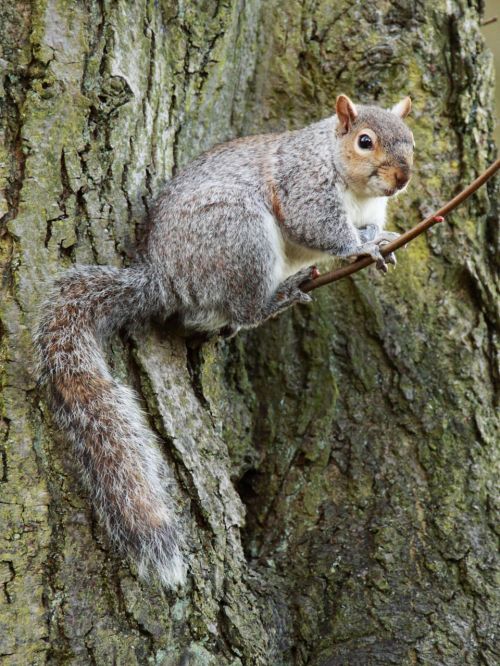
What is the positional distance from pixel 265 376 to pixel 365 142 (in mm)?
846

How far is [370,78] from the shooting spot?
8.79 feet

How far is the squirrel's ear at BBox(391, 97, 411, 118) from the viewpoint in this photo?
2.44 metres

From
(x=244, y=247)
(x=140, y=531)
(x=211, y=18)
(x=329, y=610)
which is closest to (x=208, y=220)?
(x=244, y=247)

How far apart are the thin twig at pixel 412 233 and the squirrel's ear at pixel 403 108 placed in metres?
0.38

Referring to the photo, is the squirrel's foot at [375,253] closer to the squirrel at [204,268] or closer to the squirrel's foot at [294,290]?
the squirrel at [204,268]

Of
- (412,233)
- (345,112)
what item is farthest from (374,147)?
(412,233)

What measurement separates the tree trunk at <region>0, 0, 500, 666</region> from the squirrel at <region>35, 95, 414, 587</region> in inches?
2.8

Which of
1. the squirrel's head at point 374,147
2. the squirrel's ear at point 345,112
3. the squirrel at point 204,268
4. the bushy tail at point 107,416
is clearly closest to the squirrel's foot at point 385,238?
the squirrel at point 204,268

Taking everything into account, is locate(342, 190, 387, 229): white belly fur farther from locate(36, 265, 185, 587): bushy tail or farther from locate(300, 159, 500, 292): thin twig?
locate(36, 265, 185, 587): bushy tail

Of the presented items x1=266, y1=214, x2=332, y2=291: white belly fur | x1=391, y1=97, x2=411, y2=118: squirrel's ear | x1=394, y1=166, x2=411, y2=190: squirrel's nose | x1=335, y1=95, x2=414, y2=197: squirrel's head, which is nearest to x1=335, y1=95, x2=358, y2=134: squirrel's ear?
x1=335, y1=95, x2=414, y2=197: squirrel's head

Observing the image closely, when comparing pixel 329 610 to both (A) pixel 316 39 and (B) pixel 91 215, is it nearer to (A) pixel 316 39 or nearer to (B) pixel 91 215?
(B) pixel 91 215

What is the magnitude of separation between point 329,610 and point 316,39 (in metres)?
1.88

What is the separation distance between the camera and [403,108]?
2453 mm

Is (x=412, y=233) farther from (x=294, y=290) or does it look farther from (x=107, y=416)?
(x=107, y=416)
